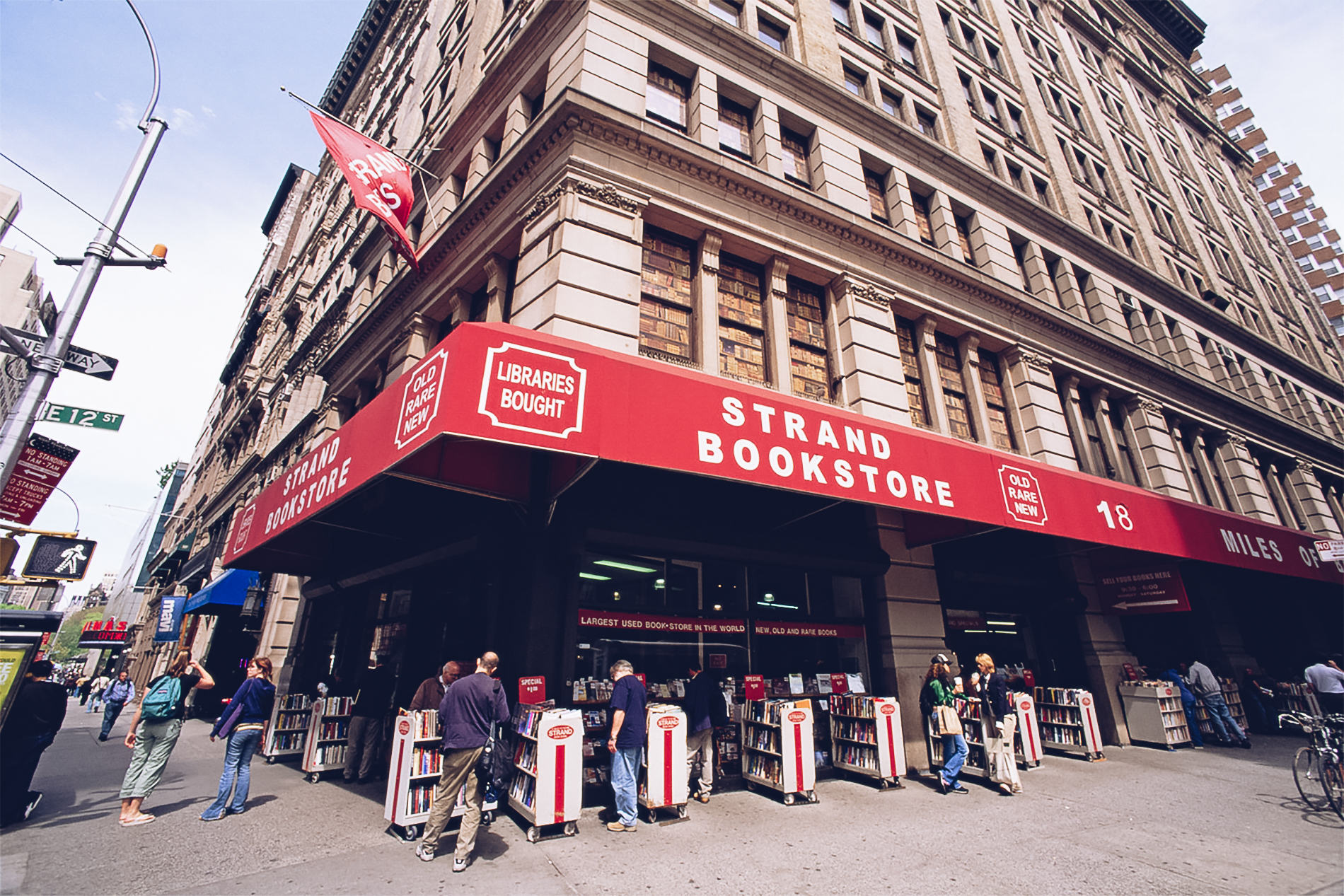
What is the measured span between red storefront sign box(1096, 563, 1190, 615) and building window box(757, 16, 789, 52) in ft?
53.0

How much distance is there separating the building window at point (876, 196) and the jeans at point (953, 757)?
1187cm

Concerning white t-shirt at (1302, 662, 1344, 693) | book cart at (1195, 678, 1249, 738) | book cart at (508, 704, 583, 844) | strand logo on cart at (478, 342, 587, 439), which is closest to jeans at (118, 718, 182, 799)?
book cart at (508, 704, 583, 844)

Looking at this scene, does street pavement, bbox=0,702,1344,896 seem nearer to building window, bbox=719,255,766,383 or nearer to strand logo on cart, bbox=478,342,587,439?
strand logo on cart, bbox=478,342,587,439

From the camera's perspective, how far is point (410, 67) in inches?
971

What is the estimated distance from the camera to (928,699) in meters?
A: 9.35

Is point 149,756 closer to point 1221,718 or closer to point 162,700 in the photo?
point 162,700

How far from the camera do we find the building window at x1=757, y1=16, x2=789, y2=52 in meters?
15.1

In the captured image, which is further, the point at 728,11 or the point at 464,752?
the point at 728,11

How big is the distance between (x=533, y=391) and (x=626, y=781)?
4854 mm

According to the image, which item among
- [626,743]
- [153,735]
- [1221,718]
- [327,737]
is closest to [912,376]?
[626,743]

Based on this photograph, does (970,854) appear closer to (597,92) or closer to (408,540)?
(408,540)

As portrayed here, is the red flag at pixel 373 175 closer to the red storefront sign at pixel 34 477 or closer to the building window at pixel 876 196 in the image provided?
the red storefront sign at pixel 34 477

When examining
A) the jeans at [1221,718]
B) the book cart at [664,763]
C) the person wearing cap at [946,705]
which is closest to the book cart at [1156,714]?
the jeans at [1221,718]

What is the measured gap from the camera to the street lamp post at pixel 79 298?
7.43 m
